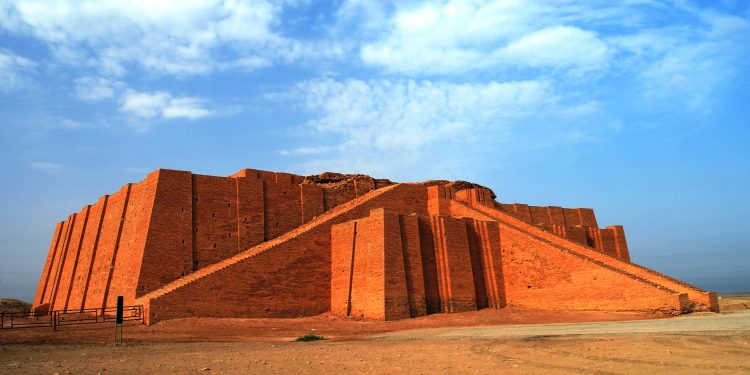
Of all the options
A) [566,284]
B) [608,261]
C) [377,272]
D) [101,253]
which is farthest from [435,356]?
[101,253]

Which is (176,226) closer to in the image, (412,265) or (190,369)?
(412,265)

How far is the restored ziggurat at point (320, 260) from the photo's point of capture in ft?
56.0

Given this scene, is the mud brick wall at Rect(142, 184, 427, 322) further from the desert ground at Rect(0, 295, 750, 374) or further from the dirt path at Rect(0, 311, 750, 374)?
the dirt path at Rect(0, 311, 750, 374)

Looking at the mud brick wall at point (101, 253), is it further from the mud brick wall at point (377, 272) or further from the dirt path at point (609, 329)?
the dirt path at point (609, 329)

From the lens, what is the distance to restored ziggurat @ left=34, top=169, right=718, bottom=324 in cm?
1706

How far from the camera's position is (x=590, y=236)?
1158 inches

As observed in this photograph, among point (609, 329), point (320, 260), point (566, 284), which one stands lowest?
point (609, 329)

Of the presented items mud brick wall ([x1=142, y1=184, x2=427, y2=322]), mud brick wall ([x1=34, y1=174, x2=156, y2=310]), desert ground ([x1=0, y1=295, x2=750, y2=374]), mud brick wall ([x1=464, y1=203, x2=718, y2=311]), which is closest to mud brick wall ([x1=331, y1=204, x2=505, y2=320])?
mud brick wall ([x1=142, y1=184, x2=427, y2=322])

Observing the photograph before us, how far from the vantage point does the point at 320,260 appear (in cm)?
1978

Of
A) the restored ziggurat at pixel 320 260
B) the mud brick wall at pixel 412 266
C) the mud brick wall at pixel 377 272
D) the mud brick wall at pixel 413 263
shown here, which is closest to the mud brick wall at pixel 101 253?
the restored ziggurat at pixel 320 260

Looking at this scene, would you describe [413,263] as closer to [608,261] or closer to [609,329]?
[608,261]

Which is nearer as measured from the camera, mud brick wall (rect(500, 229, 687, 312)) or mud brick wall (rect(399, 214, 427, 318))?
mud brick wall (rect(500, 229, 687, 312))

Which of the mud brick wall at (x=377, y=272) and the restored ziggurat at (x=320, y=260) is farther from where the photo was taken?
the mud brick wall at (x=377, y=272)

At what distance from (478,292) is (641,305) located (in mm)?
5589
